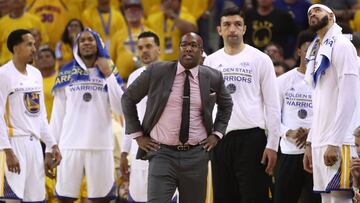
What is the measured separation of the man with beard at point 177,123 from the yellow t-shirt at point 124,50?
669 centimetres

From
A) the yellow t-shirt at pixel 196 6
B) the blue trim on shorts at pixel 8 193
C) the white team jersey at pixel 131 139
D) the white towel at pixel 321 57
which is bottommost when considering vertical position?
the blue trim on shorts at pixel 8 193

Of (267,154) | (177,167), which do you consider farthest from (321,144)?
(177,167)

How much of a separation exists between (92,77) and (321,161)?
11.2ft

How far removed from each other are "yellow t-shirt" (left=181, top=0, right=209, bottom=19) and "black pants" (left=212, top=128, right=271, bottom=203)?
6330 millimetres

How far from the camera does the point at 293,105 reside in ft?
35.9

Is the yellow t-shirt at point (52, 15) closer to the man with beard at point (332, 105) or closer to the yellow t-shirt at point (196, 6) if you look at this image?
the yellow t-shirt at point (196, 6)

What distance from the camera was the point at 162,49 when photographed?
15922 millimetres

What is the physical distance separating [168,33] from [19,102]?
18.0 ft

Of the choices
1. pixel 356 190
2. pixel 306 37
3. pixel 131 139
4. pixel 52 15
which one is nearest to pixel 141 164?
pixel 131 139

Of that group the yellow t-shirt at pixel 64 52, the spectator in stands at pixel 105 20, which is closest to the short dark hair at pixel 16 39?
the yellow t-shirt at pixel 64 52

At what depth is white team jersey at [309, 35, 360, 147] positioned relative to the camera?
29.8 ft

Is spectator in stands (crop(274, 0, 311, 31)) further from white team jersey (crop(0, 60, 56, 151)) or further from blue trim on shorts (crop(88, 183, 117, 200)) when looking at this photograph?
white team jersey (crop(0, 60, 56, 151))

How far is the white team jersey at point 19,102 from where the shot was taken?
10750 millimetres

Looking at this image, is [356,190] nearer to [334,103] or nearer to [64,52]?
[334,103]
